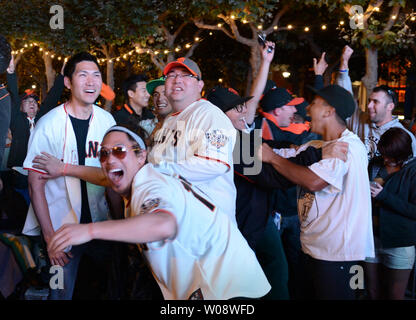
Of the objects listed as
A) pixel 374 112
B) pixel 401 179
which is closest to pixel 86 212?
pixel 401 179

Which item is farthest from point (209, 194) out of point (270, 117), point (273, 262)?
point (270, 117)

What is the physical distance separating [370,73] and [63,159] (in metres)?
9.40

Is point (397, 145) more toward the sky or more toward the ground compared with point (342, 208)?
more toward the sky

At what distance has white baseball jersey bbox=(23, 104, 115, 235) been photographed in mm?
3322

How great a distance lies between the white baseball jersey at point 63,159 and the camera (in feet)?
10.9

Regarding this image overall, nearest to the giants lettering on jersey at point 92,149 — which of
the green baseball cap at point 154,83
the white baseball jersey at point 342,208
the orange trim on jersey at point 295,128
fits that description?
the green baseball cap at point 154,83

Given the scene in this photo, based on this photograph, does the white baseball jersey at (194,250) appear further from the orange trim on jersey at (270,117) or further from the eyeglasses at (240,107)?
the orange trim on jersey at (270,117)

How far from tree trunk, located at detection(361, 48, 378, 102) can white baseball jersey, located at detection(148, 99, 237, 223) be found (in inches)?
333

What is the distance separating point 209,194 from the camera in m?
3.09

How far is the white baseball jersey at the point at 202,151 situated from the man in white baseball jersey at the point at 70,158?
574 mm

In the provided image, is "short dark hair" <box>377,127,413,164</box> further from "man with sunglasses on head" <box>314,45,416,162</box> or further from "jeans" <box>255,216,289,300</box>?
"jeans" <box>255,216,289,300</box>

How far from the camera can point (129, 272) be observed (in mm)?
3078

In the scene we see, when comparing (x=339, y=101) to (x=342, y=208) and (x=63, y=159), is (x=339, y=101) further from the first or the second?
(x=63, y=159)

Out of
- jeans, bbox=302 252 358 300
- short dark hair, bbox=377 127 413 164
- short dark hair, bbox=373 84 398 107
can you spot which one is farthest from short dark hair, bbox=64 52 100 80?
short dark hair, bbox=373 84 398 107
